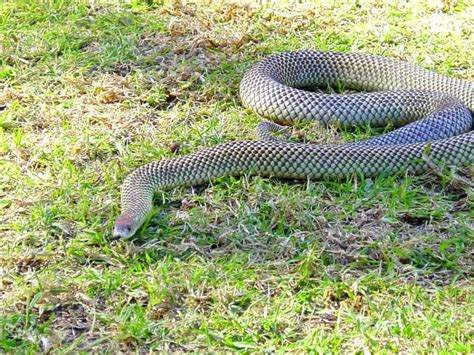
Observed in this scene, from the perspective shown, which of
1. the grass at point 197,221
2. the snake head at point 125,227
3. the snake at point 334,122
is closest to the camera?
the grass at point 197,221

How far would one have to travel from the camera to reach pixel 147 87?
7.79 meters

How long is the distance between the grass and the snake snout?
74mm

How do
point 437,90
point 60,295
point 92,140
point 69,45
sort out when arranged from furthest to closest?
point 69,45 < point 437,90 < point 92,140 < point 60,295

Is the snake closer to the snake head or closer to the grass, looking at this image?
the snake head

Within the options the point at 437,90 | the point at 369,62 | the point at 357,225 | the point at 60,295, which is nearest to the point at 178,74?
the point at 369,62

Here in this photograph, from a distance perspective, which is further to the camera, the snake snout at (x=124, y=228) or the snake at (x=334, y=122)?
the snake at (x=334, y=122)

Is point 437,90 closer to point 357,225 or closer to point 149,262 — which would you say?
point 357,225

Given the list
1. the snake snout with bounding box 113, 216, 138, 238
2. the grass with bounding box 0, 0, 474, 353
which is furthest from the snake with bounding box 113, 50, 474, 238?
the grass with bounding box 0, 0, 474, 353

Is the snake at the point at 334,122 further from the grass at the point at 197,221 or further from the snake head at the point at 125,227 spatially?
the grass at the point at 197,221

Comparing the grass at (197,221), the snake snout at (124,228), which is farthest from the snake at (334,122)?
the grass at (197,221)

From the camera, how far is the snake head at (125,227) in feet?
17.9

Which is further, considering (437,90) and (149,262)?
(437,90)

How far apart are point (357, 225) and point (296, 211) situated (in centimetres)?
42

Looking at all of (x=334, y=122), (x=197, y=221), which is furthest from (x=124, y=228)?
(x=334, y=122)
